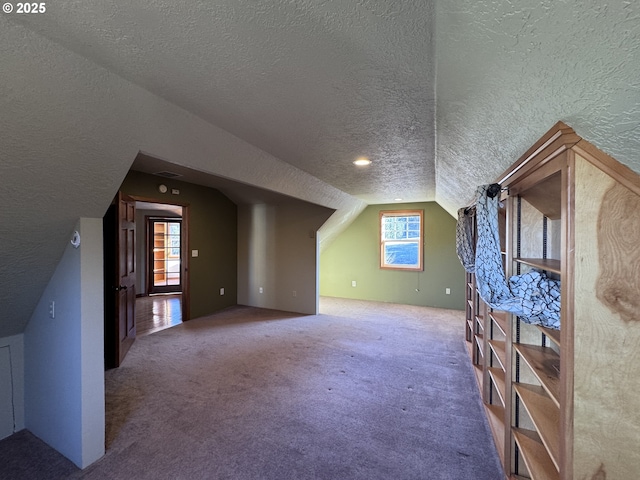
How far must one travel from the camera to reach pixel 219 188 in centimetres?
507

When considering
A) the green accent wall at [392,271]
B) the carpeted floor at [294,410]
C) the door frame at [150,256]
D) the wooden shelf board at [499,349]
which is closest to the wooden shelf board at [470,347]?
the carpeted floor at [294,410]

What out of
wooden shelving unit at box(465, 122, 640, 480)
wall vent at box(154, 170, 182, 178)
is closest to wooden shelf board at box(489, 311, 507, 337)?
wooden shelving unit at box(465, 122, 640, 480)

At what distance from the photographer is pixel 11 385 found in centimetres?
199

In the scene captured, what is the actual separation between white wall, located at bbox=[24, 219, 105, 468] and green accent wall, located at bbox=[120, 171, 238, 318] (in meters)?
2.48

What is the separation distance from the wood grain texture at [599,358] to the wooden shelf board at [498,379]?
973 millimetres

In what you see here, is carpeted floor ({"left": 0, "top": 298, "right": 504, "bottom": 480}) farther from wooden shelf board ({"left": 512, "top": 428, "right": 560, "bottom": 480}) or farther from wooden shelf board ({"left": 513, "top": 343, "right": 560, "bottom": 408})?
wooden shelf board ({"left": 513, "top": 343, "right": 560, "bottom": 408})

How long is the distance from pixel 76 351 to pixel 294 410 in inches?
59.6

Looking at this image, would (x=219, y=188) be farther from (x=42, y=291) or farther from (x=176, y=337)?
(x=42, y=291)

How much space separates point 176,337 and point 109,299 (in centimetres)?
108

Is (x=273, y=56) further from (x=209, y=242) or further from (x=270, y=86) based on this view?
(x=209, y=242)

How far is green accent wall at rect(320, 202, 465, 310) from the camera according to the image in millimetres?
5535

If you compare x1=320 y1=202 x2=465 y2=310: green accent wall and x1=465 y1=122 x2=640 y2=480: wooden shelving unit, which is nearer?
x1=465 y1=122 x2=640 y2=480: wooden shelving unit

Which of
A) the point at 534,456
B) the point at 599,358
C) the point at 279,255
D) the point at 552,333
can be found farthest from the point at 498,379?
the point at 279,255

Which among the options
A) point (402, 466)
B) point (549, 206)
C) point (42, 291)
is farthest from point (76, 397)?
point (549, 206)
